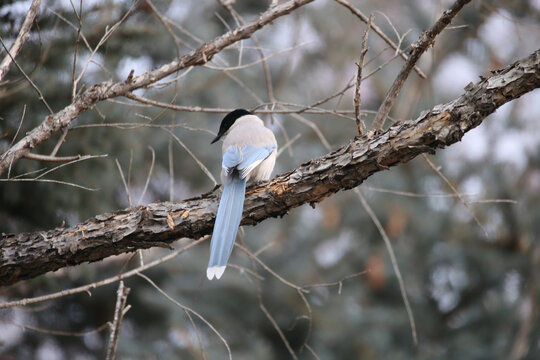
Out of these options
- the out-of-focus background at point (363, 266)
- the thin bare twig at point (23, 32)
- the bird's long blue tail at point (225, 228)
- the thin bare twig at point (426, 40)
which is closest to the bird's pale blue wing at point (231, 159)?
the bird's long blue tail at point (225, 228)

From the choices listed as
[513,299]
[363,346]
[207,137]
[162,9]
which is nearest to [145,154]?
[207,137]

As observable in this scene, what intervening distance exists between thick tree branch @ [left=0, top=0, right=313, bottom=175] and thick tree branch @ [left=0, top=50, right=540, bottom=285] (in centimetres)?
45

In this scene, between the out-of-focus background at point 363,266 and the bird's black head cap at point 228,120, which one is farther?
the out-of-focus background at point 363,266

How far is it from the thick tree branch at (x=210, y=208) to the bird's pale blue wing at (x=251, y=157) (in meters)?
0.42

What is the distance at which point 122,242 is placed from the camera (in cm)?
278

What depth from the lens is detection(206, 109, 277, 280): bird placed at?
9.53 feet

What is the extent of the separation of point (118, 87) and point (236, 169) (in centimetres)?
90

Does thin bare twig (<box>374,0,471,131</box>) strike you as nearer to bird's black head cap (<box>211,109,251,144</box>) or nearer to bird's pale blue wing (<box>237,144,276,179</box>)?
bird's pale blue wing (<box>237,144,276,179</box>)

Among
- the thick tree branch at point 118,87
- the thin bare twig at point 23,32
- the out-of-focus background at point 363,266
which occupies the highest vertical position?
the thin bare twig at point 23,32

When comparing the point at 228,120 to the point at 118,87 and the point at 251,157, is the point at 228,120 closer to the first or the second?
the point at 251,157

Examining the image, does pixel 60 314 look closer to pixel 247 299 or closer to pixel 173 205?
pixel 247 299

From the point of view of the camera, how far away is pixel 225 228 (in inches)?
114

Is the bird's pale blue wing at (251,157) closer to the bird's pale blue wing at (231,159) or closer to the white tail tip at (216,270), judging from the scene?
the bird's pale blue wing at (231,159)

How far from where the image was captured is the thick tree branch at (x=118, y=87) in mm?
2826
